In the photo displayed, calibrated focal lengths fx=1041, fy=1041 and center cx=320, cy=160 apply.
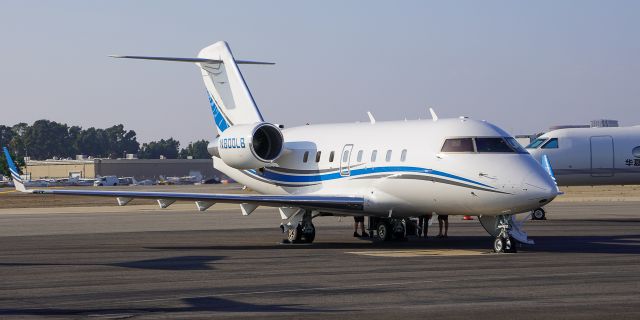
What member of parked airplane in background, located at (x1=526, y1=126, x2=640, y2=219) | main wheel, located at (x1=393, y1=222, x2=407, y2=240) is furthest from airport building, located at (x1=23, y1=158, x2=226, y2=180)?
main wheel, located at (x1=393, y1=222, x2=407, y2=240)

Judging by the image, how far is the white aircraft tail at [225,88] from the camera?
30.5 meters

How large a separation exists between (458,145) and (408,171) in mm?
1404

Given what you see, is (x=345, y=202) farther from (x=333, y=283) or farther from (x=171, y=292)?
(x=171, y=292)

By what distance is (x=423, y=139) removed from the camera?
24562 millimetres

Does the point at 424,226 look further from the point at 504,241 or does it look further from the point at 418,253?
the point at 504,241

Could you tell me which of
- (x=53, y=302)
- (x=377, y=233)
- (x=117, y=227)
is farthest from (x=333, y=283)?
(x=117, y=227)

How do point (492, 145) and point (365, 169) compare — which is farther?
point (365, 169)

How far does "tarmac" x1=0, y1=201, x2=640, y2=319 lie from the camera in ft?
44.7

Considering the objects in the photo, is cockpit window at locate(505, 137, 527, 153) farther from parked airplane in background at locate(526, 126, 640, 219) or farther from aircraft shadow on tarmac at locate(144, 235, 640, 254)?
parked airplane in background at locate(526, 126, 640, 219)

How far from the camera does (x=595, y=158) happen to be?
126 ft

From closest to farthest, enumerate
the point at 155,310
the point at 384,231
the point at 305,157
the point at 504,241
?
the point at 155,310
the point at 504,241
the point at 384,231
the point at 305,157

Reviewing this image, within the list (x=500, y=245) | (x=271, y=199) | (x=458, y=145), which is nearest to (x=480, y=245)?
(x=500, y=245)

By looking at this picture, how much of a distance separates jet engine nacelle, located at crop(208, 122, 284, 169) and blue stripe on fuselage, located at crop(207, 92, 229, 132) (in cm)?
231

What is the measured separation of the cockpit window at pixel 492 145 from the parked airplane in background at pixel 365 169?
0.02 m
